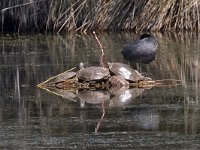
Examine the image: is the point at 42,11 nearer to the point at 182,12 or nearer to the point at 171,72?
the point at 182,12

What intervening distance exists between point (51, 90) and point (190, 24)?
846 centimetres

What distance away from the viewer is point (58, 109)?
8.43m

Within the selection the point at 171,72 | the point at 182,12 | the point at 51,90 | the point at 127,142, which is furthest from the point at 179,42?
the point at 127,142

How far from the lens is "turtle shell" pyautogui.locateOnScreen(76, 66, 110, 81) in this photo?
389 inches

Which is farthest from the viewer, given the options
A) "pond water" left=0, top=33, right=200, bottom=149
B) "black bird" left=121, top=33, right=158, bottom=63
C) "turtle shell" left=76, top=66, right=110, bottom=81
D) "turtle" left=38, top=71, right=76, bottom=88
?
"black bird" left=121, top=33, right=158, bottom=63

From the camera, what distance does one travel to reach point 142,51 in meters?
12.7

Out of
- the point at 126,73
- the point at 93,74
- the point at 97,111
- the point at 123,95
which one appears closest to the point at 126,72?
the point at 126,73

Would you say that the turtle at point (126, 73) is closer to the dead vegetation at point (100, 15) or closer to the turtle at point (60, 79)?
the turtle at point (60, 79)

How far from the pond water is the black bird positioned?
172 mm

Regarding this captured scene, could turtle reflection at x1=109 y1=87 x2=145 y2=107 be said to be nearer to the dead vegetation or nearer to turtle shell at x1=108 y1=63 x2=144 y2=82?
turtle shell at x1=108 y1=63 x2=144 y2=82

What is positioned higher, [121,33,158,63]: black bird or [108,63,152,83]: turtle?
[121,33,158,63]: black bird

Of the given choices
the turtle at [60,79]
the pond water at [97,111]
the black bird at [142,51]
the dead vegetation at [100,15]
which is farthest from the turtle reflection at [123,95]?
the dead vegetation at [100,15]

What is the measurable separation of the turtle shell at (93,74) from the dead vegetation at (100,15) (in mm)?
7654

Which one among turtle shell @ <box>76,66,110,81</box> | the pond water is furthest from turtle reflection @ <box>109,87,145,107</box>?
turtle shell @ <box>76,66,110,81</box>
